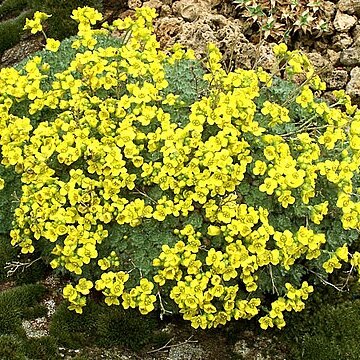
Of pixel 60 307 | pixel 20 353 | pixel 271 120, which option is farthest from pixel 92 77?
Answer: pixel 20 353

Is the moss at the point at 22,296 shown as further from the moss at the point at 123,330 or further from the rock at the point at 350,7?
the rock at the point at 350,7

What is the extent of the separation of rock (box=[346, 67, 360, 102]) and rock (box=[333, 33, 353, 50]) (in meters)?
0.25

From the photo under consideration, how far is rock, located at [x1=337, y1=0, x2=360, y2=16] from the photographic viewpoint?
16.6ft

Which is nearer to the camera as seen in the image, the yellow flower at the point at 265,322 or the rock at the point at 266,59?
the yellow flower at the point at 265,322

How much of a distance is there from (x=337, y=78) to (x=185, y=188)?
2.11 m

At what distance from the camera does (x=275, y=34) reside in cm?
502

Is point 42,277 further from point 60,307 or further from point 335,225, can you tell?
point 335,225

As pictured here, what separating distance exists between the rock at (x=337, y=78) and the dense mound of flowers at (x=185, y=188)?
1276mm

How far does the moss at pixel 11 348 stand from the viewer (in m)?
3.16

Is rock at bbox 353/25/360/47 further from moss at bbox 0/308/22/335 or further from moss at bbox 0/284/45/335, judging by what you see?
moss at bbox 0/308/22/335

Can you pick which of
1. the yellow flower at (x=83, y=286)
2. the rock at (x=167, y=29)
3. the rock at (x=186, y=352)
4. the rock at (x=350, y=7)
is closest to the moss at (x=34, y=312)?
the yellow flower at (x=83, y=286)

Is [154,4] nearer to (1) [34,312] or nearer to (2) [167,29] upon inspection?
(2) [167,29]

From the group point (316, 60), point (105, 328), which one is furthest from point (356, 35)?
point (105, 328)

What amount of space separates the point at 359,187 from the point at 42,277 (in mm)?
1811
